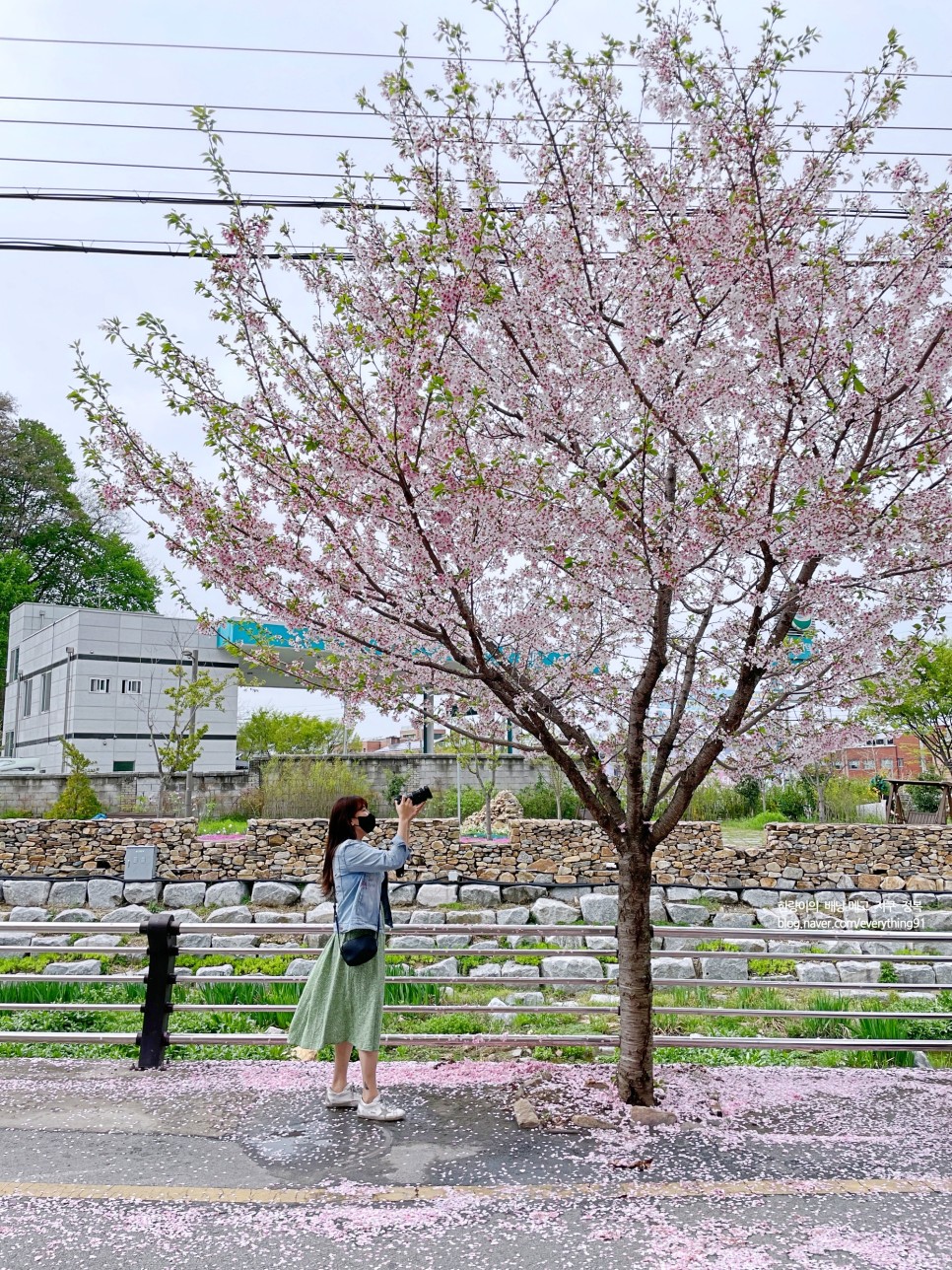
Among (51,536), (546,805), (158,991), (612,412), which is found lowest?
(158,991)

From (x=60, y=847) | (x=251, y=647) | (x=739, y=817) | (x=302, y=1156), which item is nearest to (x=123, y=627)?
(x=60, y=847)

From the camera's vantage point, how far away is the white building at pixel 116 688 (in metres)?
26.1

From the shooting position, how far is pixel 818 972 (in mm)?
8969

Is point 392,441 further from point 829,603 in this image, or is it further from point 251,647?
point 829,603

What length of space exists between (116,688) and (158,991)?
23.3 m

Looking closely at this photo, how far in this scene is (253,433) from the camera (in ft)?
14.9

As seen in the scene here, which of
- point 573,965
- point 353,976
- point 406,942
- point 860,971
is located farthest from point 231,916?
point 353,976

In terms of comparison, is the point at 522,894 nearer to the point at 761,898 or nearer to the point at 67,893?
the point at 761,898

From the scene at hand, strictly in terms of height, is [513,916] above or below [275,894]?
below

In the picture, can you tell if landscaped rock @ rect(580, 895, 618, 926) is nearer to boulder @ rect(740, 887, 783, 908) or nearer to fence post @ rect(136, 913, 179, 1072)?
boulder @ rect(740, 887, 783, 908)

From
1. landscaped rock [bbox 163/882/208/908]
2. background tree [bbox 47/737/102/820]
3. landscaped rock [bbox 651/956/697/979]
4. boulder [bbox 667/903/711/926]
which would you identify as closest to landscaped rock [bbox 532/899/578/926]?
boulder [bbox 667/903/711/926]

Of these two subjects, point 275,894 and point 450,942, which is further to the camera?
point 275,894

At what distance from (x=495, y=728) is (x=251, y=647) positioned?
5.17 feet

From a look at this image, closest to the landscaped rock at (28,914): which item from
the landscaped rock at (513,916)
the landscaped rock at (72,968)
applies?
the landscaped rock at (72,968)
